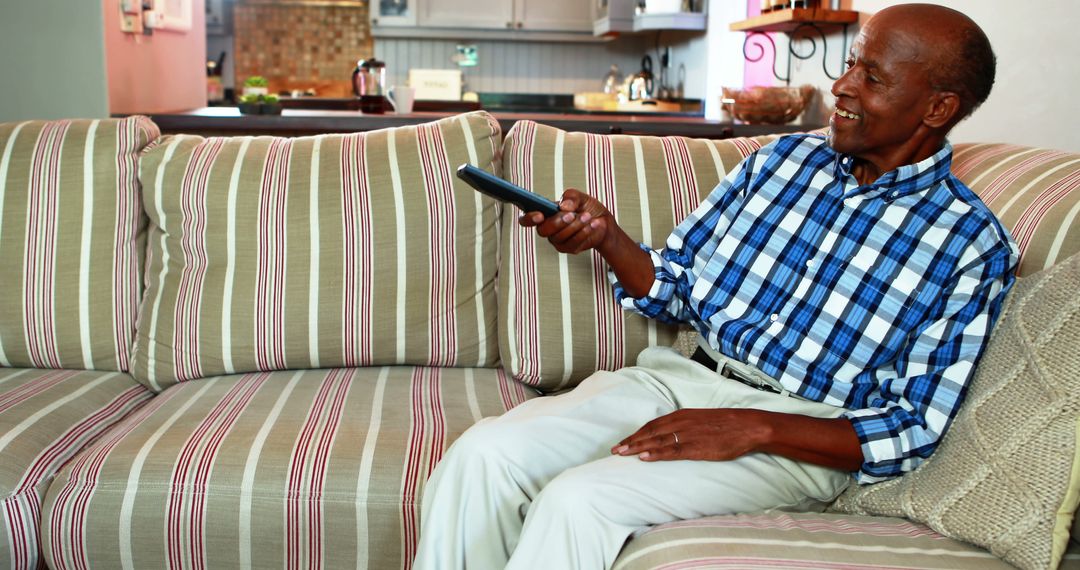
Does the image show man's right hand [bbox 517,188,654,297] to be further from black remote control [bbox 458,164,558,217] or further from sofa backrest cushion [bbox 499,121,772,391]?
sofa backrest cushion [bbox 499,121,772,391]

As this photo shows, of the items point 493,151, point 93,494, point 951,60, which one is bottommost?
point 93,494

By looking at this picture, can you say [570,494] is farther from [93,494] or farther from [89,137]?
[89,137]

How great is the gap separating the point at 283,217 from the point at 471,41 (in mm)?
4977

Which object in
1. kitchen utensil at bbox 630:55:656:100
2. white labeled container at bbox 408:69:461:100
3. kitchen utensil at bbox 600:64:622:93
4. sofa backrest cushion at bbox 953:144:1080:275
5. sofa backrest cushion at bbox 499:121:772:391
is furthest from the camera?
kitchen utensil at bbox 600:64:622:93

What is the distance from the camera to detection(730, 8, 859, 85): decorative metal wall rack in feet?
9.66

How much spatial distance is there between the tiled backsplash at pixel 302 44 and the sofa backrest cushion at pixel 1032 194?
5.50 meters

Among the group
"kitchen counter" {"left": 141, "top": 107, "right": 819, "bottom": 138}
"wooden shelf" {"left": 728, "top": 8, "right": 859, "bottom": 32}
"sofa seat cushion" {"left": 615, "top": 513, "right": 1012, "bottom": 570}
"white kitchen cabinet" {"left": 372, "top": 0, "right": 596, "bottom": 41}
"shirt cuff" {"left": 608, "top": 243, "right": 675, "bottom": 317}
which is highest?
"white kitchen cabinet" {"left": 372, "top": 0, "right": 596, "bottom": 41}

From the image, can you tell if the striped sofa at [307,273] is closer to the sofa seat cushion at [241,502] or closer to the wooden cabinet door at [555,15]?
the sofa seat cushion at [241,502]

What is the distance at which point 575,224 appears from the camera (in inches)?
61.3

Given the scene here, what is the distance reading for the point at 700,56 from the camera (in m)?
5.04

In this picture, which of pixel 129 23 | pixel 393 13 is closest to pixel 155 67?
pixel 129 23

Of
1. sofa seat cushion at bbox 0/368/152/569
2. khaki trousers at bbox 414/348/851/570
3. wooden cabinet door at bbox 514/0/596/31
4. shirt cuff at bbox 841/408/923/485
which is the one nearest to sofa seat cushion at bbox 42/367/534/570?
sofa seat cushion at bbox 0/368/152/569

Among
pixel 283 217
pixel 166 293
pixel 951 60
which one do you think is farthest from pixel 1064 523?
pixel 166 293

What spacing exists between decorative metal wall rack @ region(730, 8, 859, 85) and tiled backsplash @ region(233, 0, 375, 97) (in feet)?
11.3
